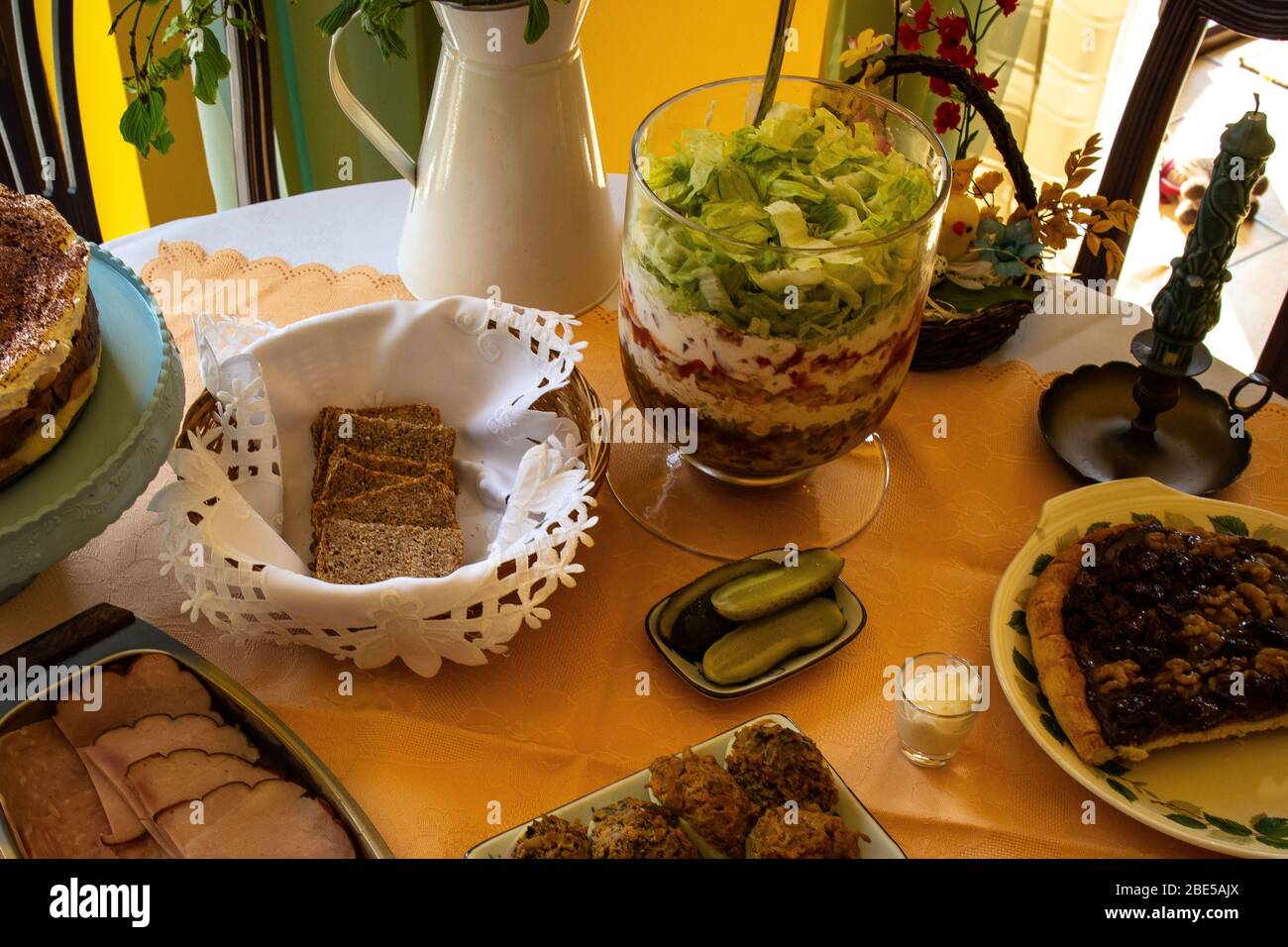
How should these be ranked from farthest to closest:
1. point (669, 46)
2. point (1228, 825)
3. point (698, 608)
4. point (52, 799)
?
point (669, 46)
point (698, 608)
point (1228, 825)
point (52, 799)

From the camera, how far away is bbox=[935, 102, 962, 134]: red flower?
135 cm

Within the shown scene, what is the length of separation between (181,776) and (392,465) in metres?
0.38

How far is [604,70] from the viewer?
7.67ft

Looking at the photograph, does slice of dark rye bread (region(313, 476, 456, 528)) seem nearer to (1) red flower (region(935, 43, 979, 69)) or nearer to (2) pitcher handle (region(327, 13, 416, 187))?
(2) pitcher handle (region(327, 13, 416, 187))

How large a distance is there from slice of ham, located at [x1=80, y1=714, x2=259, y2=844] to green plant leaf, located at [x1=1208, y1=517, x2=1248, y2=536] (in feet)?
2.94

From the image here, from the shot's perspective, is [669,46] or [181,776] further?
[669,46]

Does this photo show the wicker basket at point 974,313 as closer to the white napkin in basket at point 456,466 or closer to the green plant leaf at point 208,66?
the white napkin in basket at point 456,466

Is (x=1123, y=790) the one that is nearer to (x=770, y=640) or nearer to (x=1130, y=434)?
(x=770, y=640)

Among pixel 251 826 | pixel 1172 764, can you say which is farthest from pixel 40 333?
pixel 1172 764

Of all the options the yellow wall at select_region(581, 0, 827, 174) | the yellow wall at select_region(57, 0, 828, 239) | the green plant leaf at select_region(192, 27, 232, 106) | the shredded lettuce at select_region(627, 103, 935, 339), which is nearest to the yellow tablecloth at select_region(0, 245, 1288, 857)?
the shredded lettuce at select_region(627, 103, 935, 339)

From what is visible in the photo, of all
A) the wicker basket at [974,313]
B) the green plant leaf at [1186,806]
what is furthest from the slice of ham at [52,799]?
the wicker basket at [974,313]

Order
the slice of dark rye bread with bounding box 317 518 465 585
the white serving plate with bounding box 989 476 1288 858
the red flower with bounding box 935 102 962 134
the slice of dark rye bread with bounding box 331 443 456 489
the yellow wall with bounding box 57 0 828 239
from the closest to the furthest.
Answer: the white serving plate with bounding box 989 476 1288 858 < the slice of dark rye bread with bounding box 317 518 465 585 < the slice of dark rye bread with bounding box 331 443 456 489 < the red flower with bounding box 935 102 962 134 < the yellow wall with bounding box 57 0 828 239
